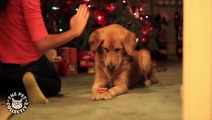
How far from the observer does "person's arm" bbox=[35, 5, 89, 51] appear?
1866 mm

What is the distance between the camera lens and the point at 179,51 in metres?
4.67

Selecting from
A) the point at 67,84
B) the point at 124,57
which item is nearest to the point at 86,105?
the point at 124,57

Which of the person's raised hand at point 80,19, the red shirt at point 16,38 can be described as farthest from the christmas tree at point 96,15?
the person's raised hand at point 80,19

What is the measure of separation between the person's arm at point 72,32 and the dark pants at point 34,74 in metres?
0.25

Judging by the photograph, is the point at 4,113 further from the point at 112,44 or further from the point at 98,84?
the point at 112,44

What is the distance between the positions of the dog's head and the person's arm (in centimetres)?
54

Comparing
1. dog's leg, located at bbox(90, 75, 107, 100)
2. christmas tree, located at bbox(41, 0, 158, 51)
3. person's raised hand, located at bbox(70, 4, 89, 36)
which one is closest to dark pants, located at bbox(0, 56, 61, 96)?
dog's leg, located at bbox(90, 75, 107, 100)

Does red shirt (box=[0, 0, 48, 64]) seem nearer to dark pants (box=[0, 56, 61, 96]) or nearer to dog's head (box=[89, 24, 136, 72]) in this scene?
dark pants (box=[0, 56, 61, 96])

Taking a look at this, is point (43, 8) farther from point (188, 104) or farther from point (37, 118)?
point (188, 104)

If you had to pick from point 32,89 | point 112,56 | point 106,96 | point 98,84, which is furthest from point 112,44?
point 32,89

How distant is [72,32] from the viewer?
188 cm

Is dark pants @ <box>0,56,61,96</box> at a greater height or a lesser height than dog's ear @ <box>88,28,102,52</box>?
lesser

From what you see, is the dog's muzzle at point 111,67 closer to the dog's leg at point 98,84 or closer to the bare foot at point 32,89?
the dog's leg at point 98,84

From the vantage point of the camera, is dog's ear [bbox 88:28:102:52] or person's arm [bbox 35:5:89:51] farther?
dog's ear [bbox 88:28:102:52]
